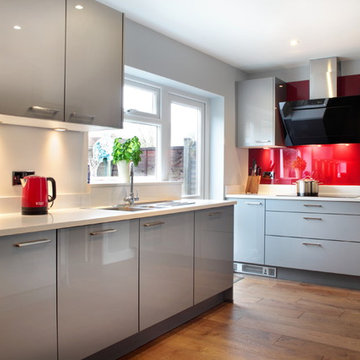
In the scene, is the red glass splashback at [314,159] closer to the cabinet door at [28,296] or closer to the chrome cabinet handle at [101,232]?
the chrome cabinet handle at [101,232]

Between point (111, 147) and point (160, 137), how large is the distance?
673 millimetres

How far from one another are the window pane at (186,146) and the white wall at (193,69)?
0.25 metres

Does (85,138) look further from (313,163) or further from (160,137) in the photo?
(313,163)

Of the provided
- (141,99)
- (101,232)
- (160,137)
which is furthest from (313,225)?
(101,232)

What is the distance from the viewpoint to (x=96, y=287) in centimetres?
221

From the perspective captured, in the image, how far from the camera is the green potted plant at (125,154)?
3.34 m

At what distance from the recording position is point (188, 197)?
445 centimetres

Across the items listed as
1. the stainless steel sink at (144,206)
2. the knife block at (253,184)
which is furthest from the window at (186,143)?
the stainless steel sink at (144,206)

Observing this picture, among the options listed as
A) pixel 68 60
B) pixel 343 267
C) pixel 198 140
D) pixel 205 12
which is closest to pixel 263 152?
pixel 198 140

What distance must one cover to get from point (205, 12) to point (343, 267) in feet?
8.50

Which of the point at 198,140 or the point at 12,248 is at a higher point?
the point at 198,140

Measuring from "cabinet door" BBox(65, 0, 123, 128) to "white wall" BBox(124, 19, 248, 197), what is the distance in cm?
57

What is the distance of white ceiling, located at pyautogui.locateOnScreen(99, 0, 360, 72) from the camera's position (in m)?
3.10

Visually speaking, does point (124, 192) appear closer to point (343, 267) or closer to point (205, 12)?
point (205, 12)
